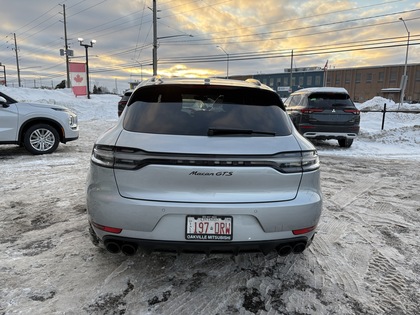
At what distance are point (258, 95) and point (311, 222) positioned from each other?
120 centimetres

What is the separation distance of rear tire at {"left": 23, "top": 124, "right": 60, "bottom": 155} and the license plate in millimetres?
6821

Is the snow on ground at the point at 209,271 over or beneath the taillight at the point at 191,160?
beneath

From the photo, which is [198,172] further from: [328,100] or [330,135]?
[328,100]

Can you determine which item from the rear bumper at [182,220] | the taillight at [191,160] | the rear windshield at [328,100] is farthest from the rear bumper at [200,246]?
the rear windshield at [328,100]

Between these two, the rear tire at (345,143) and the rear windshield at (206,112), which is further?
the rear tire at (345,143)

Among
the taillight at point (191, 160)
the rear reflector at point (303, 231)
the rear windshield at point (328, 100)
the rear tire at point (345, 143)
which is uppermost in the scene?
the rear windshield at point (328, 100)

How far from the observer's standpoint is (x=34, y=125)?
7707 millimetres

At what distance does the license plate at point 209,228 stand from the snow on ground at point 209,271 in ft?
1.85

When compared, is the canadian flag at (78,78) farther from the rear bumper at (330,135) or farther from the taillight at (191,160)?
the taillight at (191,160)

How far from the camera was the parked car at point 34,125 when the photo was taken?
7328mm

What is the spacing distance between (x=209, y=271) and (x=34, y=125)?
6618 mm

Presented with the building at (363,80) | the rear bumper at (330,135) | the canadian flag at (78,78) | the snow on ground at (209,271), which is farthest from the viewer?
the building at (363,80)

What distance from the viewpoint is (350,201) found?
16.4 ft

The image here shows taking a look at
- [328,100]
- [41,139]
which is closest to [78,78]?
[41,139]
